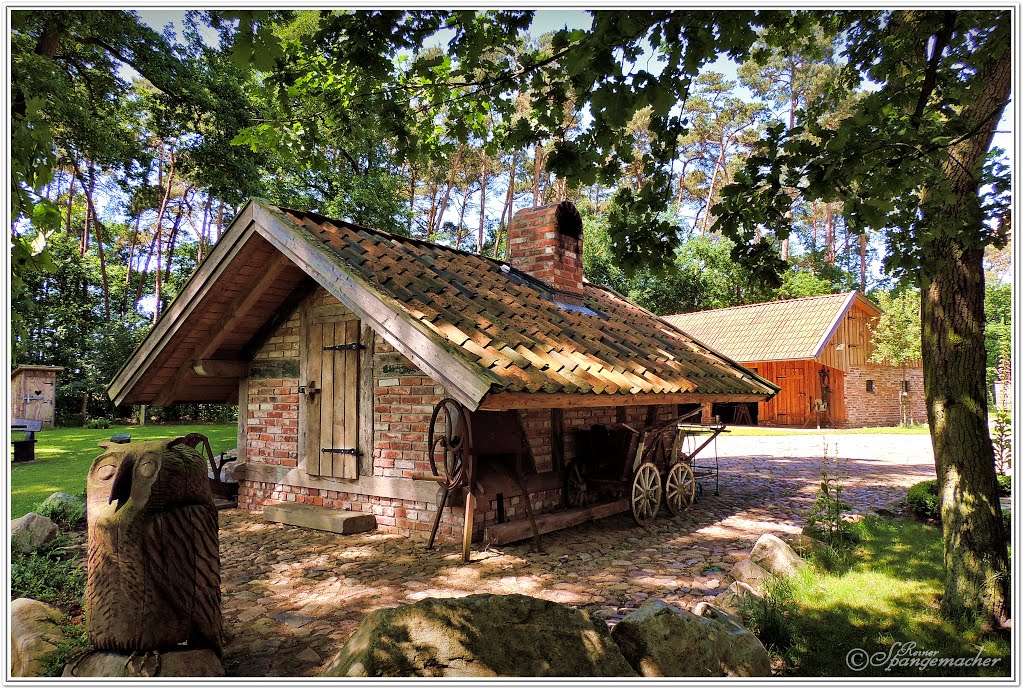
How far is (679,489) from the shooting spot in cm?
842

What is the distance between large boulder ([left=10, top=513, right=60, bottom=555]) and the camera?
5977 millimetres

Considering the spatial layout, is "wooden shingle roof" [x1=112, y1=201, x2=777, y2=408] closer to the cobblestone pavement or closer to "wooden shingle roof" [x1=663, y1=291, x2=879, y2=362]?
the cobblestone pavement

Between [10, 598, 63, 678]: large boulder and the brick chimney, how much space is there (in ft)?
22.3

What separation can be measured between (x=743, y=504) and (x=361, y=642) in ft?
24.3

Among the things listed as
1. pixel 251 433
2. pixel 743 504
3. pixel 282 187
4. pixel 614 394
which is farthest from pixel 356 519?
pixel 282 187

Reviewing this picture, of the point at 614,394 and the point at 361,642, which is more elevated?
the point at 614,394

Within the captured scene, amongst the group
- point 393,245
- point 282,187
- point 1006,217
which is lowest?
point 1006,217

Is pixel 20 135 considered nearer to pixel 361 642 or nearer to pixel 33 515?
pixel 361 642

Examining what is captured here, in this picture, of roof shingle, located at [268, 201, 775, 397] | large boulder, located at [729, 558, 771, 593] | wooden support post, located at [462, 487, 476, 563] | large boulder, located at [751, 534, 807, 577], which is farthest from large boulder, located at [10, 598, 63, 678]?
large boulder, located at [751, 534, 807, 577]

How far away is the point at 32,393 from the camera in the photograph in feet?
56.5

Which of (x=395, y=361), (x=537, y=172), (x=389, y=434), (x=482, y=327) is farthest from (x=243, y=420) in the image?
(x=537, y=172)

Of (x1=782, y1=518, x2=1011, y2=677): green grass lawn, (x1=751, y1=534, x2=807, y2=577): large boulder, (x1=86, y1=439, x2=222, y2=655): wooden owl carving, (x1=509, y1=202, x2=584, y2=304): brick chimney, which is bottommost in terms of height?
(x1=782, y1=518, x2=1011, y2=677): green grass lawn

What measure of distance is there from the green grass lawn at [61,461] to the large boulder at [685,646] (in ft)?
22.6

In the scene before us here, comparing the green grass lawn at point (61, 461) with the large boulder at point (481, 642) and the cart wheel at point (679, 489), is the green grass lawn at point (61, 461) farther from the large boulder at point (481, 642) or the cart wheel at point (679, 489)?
the cart wheel at point (679, 489)
